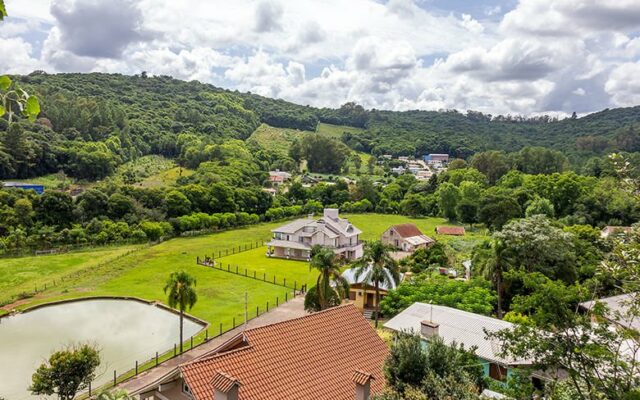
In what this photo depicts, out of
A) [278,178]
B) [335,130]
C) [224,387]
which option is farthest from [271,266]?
[335,130]

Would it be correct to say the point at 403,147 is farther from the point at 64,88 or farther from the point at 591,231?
the point at 591,231

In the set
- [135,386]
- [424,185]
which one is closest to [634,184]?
[135,386]

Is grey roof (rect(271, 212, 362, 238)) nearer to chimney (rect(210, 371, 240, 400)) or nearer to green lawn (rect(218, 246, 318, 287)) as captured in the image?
green lawn (rect(218, 246, 318, 287))

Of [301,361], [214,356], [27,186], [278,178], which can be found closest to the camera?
[214,356]

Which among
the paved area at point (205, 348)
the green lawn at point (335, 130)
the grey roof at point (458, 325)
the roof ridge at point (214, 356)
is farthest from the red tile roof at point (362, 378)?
the green lawn at point (335, 130)

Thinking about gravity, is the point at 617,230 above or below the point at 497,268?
above

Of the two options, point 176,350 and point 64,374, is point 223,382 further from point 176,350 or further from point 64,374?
point 176,350

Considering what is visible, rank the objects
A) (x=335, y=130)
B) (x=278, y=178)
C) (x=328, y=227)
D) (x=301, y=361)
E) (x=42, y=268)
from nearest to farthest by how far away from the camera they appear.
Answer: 1. (x=301, y=361)
2. (x=42, y=268)
3. (x=328, y=227)
4. (x=278, y=178)
5. (x=335, y=130)
